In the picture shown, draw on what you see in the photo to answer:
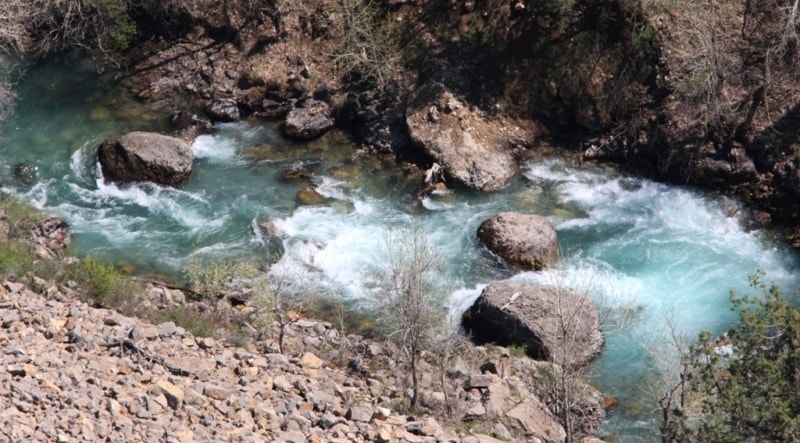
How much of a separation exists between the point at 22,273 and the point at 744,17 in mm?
20893

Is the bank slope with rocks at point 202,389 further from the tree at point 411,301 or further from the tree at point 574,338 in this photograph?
the tree at point 411,301

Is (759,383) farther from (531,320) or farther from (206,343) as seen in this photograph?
(206,343)

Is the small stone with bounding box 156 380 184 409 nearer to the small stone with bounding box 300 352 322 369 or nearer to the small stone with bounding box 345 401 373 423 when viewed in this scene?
the small stone with bounding box 345 401 373 423

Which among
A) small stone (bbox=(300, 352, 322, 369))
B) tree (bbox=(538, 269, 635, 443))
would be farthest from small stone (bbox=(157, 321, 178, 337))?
tree (bbox=(538, 269, 635, 443))

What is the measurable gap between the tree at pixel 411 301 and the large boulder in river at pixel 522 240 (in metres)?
1.75

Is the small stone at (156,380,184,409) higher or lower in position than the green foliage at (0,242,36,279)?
higher

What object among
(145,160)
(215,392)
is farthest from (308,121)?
(215,392)

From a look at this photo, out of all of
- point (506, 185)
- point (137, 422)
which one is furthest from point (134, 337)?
point (506, 185)

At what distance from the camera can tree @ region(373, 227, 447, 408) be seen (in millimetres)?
18719

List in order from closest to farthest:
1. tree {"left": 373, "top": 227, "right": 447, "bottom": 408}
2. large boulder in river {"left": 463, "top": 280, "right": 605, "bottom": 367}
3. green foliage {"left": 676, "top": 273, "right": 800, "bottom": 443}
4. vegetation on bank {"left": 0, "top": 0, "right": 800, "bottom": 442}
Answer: green foliage {"left": 676, "top": 273, "right": 800, "bottom": 443} → vegetation on bank {"left": 0, "top": 0, "right": 800, "bottom": 442} → tree {"left": 373, "top": 227, "right": 447, "bottom": 408} → large boulder in river {"left": 463, "top": 280, "right": 605, "bottom": 367}

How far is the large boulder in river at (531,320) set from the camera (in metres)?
22.4

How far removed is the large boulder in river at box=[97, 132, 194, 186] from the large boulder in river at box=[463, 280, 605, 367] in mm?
9883

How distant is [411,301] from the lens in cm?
1877

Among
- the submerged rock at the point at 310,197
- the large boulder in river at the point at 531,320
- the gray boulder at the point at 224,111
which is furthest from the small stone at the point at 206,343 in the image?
the gray boulder at the point at 224,111
